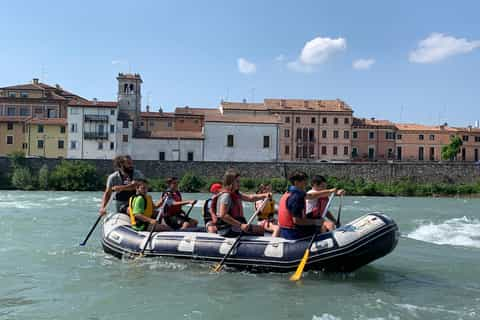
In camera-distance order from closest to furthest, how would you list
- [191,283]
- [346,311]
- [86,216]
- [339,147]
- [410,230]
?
[346,311] < [191,283] < [410,230] < [86,216] < [339,147]

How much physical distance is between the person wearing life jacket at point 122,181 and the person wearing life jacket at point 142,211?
0.26 meters

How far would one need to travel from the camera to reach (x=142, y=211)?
10805 mm

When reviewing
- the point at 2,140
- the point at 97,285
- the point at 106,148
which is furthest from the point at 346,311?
the point at 2,140

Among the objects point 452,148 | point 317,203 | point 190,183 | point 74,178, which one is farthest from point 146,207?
point 452,148

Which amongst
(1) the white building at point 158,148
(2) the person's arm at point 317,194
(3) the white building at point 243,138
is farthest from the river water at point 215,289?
(3) the white building at point 243,138

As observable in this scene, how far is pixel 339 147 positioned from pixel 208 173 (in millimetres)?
21308

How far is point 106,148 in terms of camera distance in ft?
189

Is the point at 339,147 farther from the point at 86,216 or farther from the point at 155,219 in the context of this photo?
the point at 155,219

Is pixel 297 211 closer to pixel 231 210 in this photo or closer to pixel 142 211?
pixel 231 210

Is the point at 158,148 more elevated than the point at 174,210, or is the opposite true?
the point at 158,148

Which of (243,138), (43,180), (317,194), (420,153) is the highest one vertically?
(243,138)

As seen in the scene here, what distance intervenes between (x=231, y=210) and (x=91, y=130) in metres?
49.9

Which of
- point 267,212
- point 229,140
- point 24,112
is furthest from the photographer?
point 24,112

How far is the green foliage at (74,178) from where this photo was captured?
47.9 m
